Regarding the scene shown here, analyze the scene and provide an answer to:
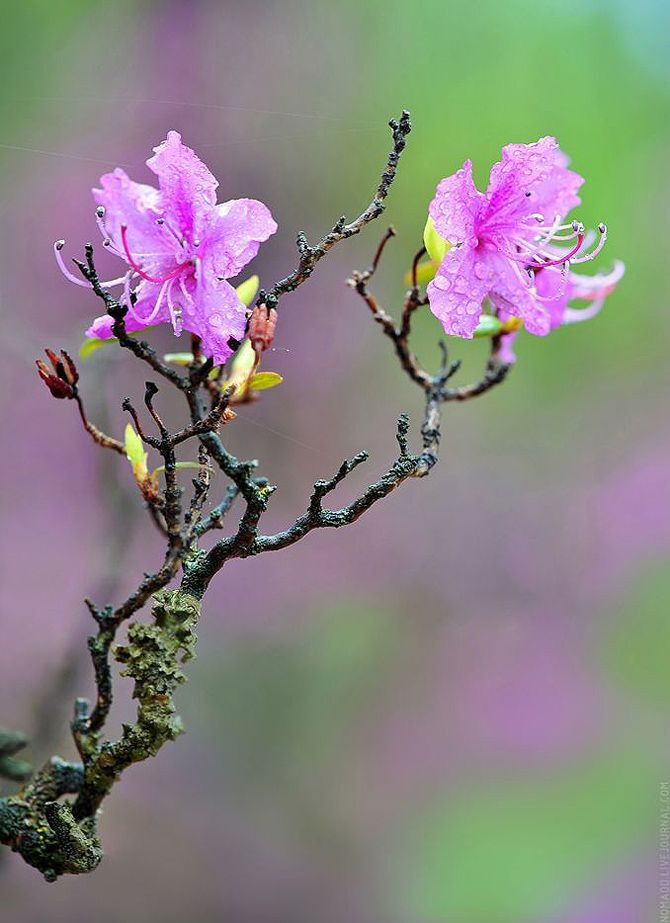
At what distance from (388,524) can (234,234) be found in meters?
1.09

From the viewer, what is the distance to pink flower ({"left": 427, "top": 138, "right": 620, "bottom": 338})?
55cm

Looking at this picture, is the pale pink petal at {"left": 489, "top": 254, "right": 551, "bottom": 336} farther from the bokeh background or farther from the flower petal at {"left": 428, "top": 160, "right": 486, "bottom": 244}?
→ the bokeh background

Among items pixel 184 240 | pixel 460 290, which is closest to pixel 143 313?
pixel 184 240

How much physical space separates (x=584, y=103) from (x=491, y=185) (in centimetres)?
115

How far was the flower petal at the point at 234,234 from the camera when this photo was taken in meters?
0.51

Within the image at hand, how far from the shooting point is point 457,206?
55cm

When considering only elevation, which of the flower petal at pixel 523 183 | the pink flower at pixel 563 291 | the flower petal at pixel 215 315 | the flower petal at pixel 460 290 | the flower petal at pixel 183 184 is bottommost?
the flower petal at pixel 215 315

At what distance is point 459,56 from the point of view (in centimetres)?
156

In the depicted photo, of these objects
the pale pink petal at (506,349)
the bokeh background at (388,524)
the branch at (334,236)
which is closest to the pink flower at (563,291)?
the pale pink petal at (506,349)

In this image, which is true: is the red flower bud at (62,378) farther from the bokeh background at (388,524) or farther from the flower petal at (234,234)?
the bokeh background at (388,524)

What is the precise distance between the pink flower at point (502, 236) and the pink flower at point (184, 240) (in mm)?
109

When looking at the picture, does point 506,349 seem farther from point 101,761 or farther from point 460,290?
point 101,761

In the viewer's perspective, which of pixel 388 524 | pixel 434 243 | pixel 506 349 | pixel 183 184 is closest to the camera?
pixel 183 184

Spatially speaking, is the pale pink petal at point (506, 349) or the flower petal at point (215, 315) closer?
the flower petal at point (215, 315)
